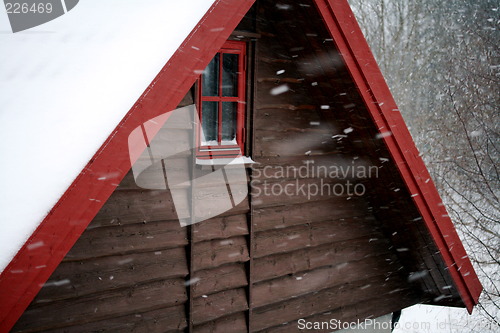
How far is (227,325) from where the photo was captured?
444 cm

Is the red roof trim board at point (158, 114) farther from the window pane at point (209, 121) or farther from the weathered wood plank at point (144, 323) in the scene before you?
the weathered wood plank at point (144, 323)

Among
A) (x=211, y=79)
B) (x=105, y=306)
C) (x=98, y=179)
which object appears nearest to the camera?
(x=98, y=179)

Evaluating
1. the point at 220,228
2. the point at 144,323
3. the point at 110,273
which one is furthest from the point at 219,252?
the point at 110,273

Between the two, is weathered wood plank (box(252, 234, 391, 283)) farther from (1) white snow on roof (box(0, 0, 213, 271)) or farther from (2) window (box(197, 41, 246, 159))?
(1) white snow on roof (box(0, 0, 213, 271))

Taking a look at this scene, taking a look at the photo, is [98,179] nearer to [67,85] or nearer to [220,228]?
[67,85]

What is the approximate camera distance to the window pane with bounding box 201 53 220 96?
4238mm

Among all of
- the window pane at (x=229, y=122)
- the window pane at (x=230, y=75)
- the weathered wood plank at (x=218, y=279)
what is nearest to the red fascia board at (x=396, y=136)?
the window pane at (x=230, y=75)

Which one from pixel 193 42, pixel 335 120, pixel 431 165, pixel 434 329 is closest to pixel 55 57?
pixel 193 42

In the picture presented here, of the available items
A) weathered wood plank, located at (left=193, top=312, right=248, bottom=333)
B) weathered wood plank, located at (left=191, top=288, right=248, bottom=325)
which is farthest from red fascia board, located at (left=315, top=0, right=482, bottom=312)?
weathered wood plank, located at (left=193, top=312, right=248, bottom=333)

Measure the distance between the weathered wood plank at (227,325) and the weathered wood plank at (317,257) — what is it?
0.39 metres

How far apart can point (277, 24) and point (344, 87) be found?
2.94 ft

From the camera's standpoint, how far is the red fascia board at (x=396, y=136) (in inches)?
149

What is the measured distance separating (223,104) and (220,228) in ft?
3.74

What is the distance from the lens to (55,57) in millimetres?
2865
